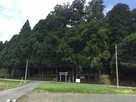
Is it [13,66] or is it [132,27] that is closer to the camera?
[132,27]

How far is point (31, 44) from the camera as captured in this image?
85875mm

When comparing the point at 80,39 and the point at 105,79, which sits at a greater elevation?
the point at 80,39

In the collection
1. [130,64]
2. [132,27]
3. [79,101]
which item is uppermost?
[132,27]

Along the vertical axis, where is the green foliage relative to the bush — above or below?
above

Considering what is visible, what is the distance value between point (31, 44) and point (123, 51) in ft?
103

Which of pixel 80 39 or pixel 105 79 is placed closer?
pixel 105 79

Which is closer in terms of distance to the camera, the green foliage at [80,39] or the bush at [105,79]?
the bush at [105,79]

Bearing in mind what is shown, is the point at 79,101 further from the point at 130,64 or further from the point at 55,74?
the point at 55,74

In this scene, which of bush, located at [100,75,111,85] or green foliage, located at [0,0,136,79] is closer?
bush, located at [100,75,111,85]

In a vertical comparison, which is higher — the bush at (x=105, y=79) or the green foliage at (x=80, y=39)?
the green foliage at (x=80, y=39)

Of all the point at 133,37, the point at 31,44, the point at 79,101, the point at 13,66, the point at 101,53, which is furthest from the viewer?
the point at 13,66

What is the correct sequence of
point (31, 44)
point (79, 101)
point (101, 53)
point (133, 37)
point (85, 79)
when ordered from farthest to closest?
point (31, 44) < point (85, 79) < point (101, 53) < point (133, 37) < point (79, 101)

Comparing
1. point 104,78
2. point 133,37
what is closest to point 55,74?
point 104,78

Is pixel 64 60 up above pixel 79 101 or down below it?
above
